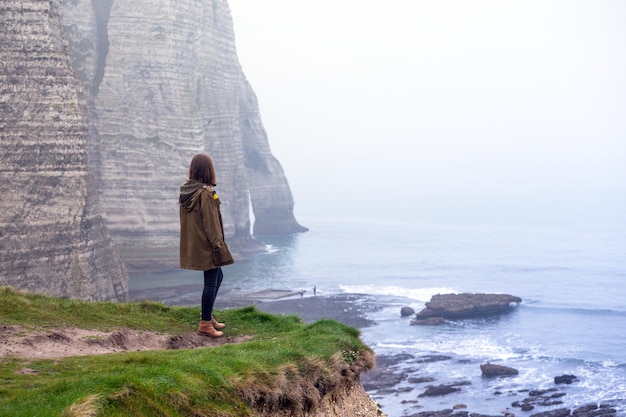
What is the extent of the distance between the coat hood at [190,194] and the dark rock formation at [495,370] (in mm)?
35200

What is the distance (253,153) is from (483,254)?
31858 mm

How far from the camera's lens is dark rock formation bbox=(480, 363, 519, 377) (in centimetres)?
4409

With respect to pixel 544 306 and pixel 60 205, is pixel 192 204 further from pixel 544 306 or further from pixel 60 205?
pixel 544 306

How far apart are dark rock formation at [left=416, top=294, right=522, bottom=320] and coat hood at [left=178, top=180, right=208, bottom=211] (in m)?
49.2

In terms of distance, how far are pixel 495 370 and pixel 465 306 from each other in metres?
17.4

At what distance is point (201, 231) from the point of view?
1158 cm

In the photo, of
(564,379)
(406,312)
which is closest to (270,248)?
(406,312)

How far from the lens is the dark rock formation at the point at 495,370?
145 ft

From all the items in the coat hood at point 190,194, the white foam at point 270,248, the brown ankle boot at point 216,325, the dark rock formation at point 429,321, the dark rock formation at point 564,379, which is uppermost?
the coat hood at point 190,194

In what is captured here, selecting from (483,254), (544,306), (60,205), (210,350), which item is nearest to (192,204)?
(210,350)

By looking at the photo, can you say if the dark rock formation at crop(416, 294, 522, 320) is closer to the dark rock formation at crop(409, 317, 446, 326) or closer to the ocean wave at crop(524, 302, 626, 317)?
the dark rock formation at crop(409, 317, 446, 326)

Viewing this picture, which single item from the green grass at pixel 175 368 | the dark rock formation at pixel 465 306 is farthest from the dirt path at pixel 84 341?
the dark rock formation at pixel 465 306

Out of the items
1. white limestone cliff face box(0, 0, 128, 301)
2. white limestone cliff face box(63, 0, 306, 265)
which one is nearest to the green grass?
white limestone cliff face box(0, 0, 128, 301)

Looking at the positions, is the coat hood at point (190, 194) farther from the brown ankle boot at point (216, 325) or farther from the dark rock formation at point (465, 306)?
the dark rock formation at point (465, 306)
